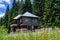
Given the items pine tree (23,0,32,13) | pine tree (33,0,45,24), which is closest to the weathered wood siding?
pine tree (33,0,45,24)

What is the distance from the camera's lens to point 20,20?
46.2 meters

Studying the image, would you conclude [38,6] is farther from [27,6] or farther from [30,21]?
[27,6]

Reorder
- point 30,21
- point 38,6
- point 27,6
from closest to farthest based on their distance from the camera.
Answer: point 30,21 < point 38,6 < point 27,6

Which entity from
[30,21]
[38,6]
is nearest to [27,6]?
[38,6]

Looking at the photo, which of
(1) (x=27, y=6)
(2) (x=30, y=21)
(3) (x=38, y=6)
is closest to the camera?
(2) (x=30, y=21)

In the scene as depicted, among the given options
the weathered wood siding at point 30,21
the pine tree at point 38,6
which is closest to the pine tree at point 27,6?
the pine tree at point 38,6

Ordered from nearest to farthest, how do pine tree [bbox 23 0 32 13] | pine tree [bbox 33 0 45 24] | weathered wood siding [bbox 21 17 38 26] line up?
weathered wood siding [bbox 21 17 38 26] → pine tree [bbox 33 0 45 24] → pine tree [bbox 23 0 32 13]

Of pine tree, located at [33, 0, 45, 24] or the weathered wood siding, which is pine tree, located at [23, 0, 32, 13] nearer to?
pine tree, located at [33, 0, 45, 24]

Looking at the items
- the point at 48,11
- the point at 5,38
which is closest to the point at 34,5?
the point at 48,11

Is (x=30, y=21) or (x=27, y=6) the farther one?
(x=27, y=6)

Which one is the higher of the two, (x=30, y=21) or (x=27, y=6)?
(x=27, y=6)

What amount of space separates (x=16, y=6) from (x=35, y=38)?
7144 centimetres

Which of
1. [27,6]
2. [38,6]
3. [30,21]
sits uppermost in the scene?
[38,6]

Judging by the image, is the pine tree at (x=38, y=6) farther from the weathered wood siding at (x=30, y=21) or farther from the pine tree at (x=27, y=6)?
the pine tree at (x=27, y=6)
